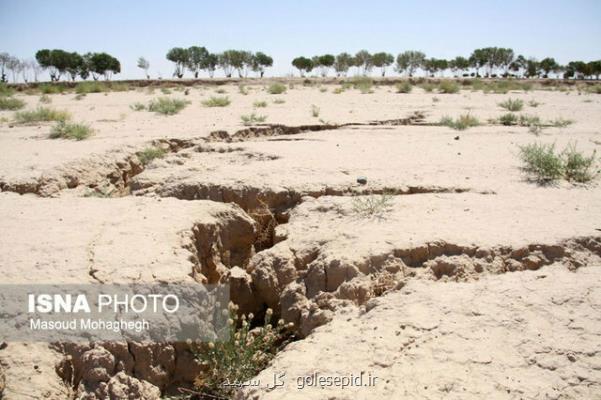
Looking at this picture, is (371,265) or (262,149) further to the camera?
(262,149)

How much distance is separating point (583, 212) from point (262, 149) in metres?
4.00

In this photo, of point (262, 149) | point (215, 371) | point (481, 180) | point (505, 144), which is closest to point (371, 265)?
point (215, 371)

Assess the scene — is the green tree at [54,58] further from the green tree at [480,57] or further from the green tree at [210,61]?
the green tree at [480,57]

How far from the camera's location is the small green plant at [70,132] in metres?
7.85

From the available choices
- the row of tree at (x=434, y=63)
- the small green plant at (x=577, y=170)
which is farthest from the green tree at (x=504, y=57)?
the small green plant at (x=577, y=170)

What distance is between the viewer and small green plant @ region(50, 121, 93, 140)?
25.7ft

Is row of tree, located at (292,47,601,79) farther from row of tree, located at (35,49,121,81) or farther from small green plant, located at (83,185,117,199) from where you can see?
small green plant, located at (83,185,117,199)

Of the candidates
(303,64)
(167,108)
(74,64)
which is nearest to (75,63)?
(74,64)

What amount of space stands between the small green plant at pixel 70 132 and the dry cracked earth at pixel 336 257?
3.17 feet

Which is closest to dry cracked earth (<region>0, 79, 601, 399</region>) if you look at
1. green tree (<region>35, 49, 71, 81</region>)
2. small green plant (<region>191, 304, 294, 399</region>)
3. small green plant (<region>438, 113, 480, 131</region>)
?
small green plant (<region>191, 304, 294, 399</region>)

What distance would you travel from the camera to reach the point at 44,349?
2549mm

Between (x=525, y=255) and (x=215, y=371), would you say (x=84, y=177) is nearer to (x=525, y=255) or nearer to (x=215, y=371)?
(x=215, y=371)

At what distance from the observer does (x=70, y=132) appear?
26.3 ft

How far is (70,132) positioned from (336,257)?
20.6 feet
